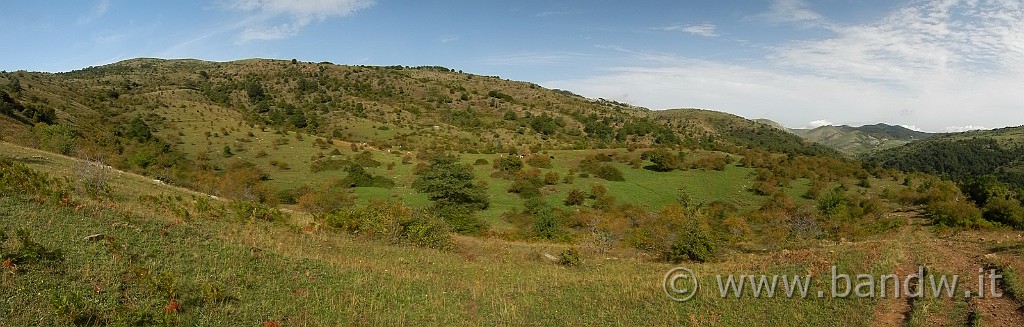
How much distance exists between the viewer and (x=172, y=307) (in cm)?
898

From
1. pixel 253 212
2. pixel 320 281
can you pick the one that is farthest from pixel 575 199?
pixel 320 281

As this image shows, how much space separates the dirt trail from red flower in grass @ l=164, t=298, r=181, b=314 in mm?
13561

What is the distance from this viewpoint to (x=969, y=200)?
42.2 m

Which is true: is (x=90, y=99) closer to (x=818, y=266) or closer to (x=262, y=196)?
(x=262, y=196)

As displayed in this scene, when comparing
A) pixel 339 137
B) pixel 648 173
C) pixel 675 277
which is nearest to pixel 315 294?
pixel 675 277

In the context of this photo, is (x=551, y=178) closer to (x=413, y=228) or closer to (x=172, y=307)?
(x=413, y=228)

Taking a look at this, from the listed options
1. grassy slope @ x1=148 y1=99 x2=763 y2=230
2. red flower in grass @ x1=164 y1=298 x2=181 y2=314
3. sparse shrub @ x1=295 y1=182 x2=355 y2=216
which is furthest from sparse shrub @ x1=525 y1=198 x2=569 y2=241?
red flower in grass @ x1=164 y1=298 x2=181 y2=314

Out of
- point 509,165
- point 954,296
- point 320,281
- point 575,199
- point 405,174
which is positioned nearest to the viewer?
point 954,296

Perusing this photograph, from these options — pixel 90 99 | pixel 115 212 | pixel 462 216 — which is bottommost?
pixel 462 216

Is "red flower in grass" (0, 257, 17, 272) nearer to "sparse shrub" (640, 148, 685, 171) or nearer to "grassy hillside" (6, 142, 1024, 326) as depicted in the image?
"grassy hillside" (6, 142, 1024, 326)

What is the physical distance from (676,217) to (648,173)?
27.5 m

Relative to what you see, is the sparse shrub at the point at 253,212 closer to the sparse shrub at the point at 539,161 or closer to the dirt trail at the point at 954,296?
the dirt trail at the point at 954,296

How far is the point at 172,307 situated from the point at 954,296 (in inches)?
634

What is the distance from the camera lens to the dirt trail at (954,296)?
33.9 ft
